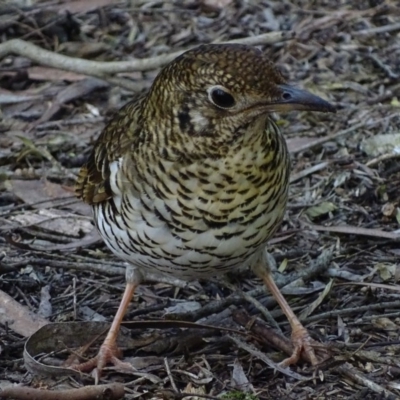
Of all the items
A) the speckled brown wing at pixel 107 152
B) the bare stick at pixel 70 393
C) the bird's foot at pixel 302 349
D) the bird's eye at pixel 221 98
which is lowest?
the bird's foot at pixel 302 349

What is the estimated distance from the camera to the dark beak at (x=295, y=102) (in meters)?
4.03

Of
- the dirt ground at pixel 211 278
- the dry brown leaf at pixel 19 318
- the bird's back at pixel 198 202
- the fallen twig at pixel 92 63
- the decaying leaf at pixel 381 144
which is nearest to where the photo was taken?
the bird's back at pixel 198 202

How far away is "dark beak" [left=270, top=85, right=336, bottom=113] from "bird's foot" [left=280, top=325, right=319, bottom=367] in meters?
1.20

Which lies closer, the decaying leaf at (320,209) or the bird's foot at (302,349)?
the bird's foot at (302,349)

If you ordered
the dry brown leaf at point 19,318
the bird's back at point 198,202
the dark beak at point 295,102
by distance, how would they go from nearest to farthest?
the dark beak at point 295,102 < the bird's back at point 198,202 < the dry brown leaf at point 19,318

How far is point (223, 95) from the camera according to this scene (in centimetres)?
409

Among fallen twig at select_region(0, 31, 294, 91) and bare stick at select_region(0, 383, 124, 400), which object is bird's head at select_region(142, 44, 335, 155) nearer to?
bare stick at select_region(0, 383, 124, 400)

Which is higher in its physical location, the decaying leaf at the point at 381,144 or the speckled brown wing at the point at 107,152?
the speckled brown wing at the point at 107,152

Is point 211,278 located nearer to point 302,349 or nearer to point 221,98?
point 302,349

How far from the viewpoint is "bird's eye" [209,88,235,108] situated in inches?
160

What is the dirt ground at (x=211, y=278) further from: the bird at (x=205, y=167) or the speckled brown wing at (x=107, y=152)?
the speckled brown wing at (x=107, y=152)

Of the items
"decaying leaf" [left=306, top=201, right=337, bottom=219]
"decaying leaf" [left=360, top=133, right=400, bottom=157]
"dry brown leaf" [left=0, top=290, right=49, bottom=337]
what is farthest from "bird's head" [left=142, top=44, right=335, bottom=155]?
"decaying leaf" [left=360, top=133, right=400, bottom=157]

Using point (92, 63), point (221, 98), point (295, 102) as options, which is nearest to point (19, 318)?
point (221, 98)

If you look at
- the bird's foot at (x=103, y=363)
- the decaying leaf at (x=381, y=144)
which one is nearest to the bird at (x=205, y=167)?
the bird's foot at (x=103, y=363)
